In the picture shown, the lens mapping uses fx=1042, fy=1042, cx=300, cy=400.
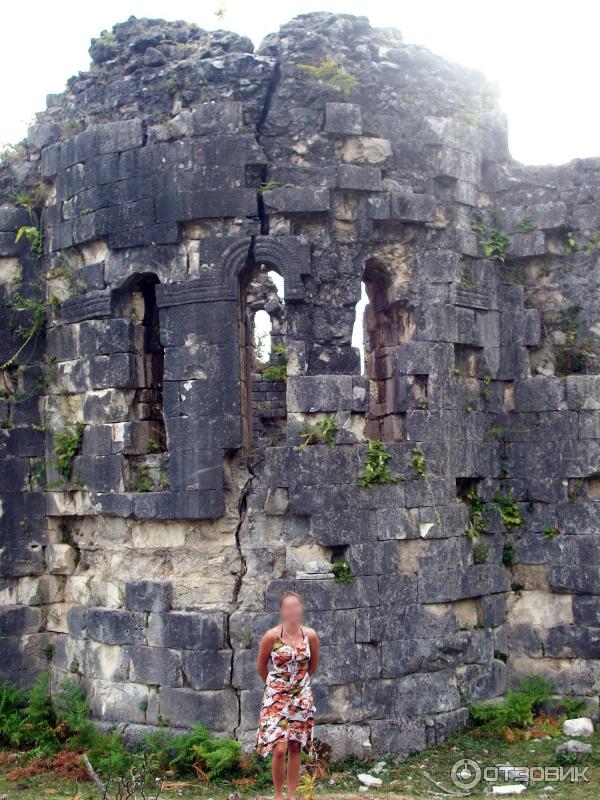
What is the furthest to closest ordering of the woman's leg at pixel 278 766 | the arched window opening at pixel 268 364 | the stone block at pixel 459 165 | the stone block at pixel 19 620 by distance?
the arched window opening at pixel 268 364, the stone block at pixel 19 620, the stone block at pixel 459 165, the woman's leg at pixel 278 766

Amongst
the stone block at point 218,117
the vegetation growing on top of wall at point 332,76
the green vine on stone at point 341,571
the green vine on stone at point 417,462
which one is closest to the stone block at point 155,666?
the green vine on stone at point 341,571

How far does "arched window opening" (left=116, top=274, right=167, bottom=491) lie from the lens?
11.2 metres

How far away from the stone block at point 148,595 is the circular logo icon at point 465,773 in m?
3.29

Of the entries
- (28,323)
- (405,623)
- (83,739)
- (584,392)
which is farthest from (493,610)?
(28,323)

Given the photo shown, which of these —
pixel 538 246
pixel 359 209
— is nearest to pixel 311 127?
pixel 359 209

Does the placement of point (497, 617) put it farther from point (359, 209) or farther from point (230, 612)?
point (359, 209)

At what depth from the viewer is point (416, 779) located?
9.96 metres

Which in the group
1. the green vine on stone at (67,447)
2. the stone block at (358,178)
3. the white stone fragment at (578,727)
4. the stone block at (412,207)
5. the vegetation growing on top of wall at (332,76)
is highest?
the vegetation growing on top of wall at (332,76)

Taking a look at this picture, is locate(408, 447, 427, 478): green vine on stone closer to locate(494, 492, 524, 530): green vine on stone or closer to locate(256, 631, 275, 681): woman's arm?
locate(494, 492, 524, 530): green vine on stone

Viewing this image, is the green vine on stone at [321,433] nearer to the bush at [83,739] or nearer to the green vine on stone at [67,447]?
the green vine on stone at [67,447]

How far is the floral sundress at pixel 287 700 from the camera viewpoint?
822 cm

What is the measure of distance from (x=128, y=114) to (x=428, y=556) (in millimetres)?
5809

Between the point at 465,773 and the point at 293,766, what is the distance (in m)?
2.55

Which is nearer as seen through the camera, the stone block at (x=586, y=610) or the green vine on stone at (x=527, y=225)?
the stone block at (x=586, y=610)
